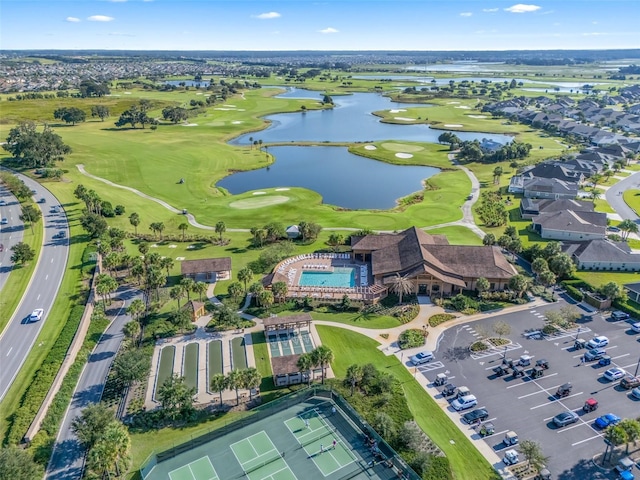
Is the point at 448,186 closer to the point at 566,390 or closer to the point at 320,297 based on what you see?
the point at 320,297

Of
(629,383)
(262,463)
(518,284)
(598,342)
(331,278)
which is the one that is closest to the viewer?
(262,463)

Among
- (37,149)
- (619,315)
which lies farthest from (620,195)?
(37,149)

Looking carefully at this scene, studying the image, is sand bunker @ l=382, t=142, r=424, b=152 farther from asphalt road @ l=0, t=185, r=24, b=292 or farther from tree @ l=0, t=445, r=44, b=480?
tree @ l=0, t=445, r=44, b=480

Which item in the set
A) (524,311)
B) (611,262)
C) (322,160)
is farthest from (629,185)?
(322,160)

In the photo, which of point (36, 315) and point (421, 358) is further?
point (36, 315)

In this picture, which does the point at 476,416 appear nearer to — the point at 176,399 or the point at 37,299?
the point at 176,399

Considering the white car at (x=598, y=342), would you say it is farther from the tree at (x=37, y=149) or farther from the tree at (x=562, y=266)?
the tree at (x=37, y=149)

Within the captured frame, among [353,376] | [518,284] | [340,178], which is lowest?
[353,376]

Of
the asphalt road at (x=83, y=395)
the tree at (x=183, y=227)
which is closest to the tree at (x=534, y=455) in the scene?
the asphalt road at (x=83, y=395)
